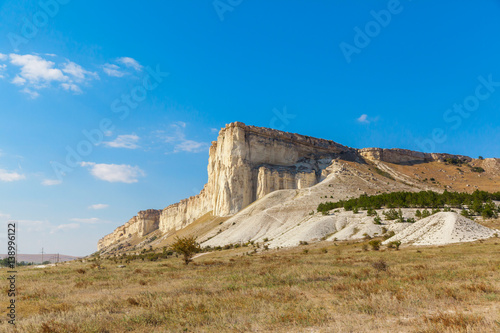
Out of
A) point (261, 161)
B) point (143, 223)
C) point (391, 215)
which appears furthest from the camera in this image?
point (143, 223)

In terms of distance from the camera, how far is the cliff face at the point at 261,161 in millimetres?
88875

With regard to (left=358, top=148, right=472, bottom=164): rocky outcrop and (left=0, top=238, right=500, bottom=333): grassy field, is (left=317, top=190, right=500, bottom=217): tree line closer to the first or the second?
(left=0, top=238, right=500, bottom=333): grassy field

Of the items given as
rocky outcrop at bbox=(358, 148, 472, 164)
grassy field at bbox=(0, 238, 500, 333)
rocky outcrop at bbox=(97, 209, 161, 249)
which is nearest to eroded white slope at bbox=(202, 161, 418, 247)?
rocky outcrop at bbox=(358, 148, 472, 164)

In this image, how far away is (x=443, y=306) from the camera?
886cm

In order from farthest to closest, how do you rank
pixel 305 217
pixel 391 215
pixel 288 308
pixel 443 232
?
pixel 305 217
pixel 391 215
pixel 443 232
pixel 288 308

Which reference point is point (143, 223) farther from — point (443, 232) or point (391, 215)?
point (443, 232)

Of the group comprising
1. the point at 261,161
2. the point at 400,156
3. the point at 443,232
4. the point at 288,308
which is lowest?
the point at 288,308

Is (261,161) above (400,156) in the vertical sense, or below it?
below

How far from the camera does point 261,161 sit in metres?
96.8

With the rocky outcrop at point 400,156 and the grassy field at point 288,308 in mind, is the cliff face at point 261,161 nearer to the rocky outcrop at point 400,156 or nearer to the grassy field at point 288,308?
the rocky outcrop at point 400,156

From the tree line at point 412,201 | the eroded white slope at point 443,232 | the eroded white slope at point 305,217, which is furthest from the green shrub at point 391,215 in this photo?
the eroded white slope at point 443,232

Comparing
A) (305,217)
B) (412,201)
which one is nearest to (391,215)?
(412,201)

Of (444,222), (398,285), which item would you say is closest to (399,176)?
(444,222)

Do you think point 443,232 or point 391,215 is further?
point 391,215
